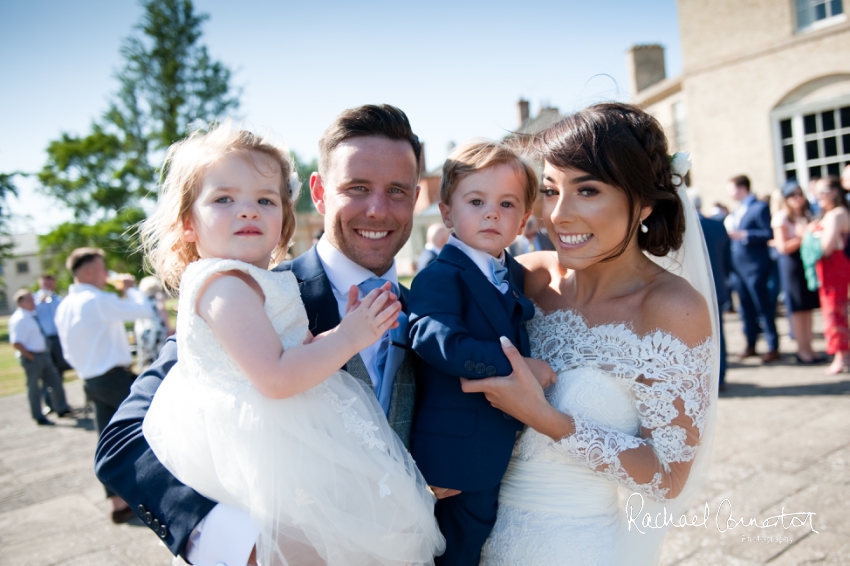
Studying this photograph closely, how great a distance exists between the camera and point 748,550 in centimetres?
361

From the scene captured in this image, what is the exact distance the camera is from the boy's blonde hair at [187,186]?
6.20ft

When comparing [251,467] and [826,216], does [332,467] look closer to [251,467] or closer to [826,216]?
[251,467]

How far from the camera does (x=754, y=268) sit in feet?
27.5

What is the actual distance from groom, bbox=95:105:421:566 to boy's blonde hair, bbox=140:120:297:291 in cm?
29

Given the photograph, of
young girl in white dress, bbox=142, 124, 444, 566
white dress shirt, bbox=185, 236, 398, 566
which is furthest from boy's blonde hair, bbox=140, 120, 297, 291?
white dress shirt, bbox=185, 236, 398, 566

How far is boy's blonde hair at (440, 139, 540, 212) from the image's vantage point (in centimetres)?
228

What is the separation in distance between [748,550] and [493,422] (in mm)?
2690

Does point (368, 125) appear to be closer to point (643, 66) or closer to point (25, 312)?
point (25, 312)

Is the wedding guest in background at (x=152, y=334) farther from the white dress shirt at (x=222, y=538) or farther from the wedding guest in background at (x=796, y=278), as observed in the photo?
the wedding guest in background at (x=796, y=278)

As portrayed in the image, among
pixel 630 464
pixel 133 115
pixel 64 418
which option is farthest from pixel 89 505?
pixel 133 115

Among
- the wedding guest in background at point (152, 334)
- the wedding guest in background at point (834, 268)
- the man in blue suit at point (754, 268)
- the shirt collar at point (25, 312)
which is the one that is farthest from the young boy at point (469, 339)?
the shirt collar at point (25, 312)

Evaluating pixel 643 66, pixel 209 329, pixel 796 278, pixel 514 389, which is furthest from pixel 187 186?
pixel 643 66

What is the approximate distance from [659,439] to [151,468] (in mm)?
A: 1707

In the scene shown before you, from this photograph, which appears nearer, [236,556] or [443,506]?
[236,556]
